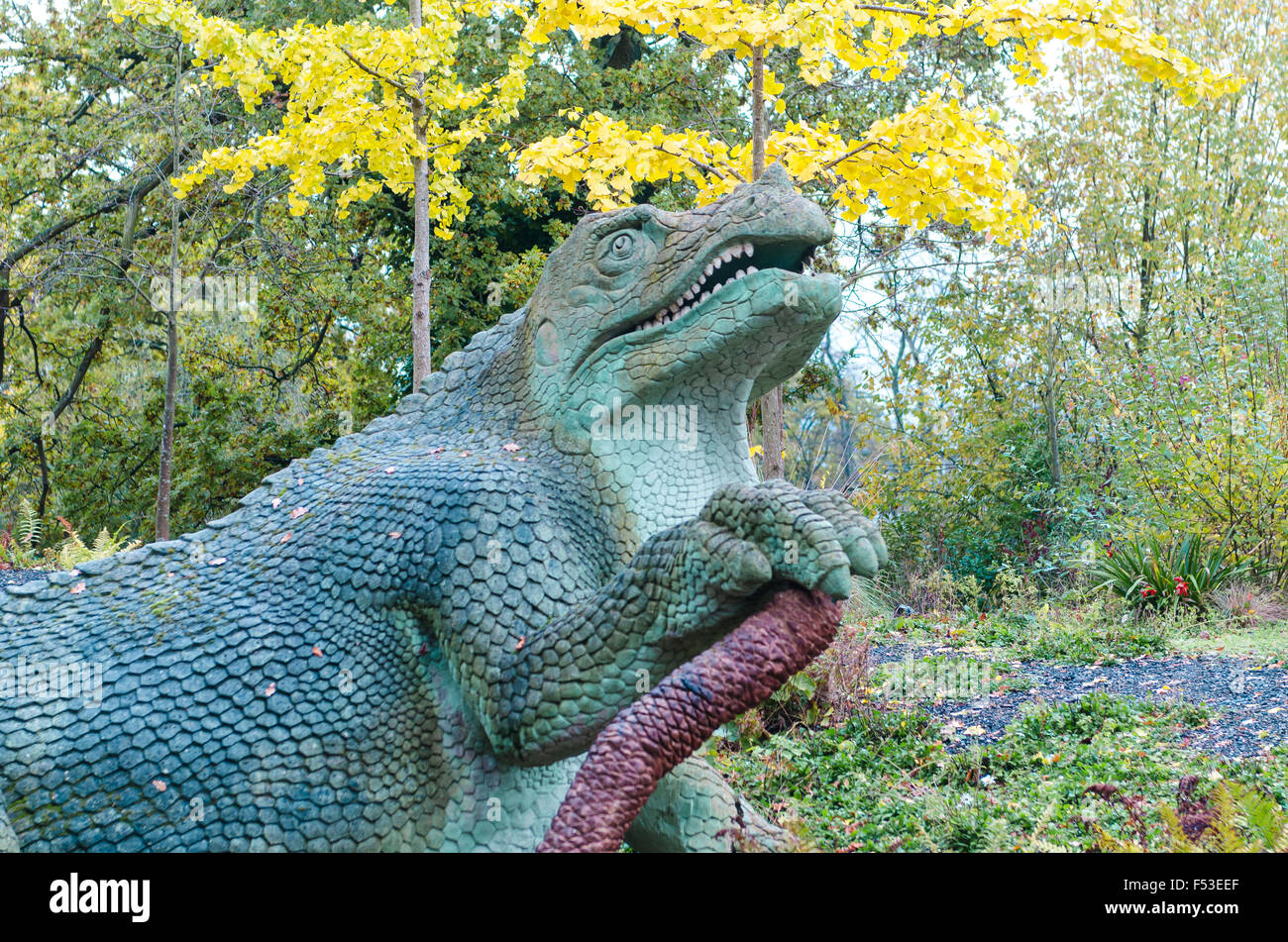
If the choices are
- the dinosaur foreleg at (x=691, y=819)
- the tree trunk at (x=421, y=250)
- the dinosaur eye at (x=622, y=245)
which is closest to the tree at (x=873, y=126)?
the tree trunk at (x=421, y=250)

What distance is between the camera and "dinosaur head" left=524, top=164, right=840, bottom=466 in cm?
303

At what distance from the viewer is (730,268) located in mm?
3141

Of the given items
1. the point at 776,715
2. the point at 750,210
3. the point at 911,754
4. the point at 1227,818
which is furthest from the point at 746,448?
the point at 776,715

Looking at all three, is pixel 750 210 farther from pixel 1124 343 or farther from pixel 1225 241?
pixel 1225 241

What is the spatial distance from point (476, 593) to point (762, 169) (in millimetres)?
4802

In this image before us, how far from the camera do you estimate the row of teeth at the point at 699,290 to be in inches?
121

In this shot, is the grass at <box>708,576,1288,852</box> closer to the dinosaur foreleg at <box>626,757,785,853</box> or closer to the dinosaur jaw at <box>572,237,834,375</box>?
the dinosaur foreleg at <box>626,757,785,853</box>

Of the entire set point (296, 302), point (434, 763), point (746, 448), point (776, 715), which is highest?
point (296, 302)

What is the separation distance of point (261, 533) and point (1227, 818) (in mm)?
2749

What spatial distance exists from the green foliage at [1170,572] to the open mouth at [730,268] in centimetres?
739

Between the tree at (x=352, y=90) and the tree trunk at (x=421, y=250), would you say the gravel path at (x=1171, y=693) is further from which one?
the tree at (x=352, y=90)

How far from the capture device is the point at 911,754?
219 inches

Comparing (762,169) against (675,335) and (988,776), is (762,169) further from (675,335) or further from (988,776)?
(675,335)

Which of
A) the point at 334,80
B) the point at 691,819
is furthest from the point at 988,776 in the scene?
the point at 334,80
